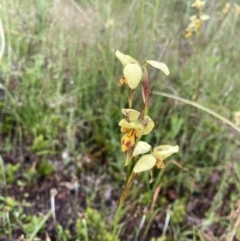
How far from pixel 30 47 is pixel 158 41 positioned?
0.56 metres

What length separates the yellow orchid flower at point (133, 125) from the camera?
2.50 ft

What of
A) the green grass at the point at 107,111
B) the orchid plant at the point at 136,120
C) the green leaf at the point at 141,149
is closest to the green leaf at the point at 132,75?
the orchid plant at the point at 136,120

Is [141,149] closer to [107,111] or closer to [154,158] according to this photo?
[154,158]

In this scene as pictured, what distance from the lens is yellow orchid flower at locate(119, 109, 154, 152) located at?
763mm

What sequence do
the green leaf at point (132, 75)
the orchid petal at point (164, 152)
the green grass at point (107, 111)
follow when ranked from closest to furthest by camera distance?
the green leaf at point (132, 75) → the orchid petal at point (164, 152) → the green grass at point (107, 111)

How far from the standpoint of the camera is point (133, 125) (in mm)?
761

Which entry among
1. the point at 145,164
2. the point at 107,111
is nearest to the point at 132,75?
the point at 145,164

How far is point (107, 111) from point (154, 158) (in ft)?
2.29

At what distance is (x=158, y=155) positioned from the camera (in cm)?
85

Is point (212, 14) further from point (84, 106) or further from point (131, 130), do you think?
point (131, 130)

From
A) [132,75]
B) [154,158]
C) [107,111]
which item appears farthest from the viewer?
[107,111]

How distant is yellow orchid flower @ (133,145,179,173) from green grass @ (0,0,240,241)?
0.53 m

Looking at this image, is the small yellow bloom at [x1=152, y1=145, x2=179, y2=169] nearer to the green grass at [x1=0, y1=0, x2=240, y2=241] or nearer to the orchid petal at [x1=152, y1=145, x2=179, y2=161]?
the orchid petal at [x1=152, y1=145, x2=179, y2=161]

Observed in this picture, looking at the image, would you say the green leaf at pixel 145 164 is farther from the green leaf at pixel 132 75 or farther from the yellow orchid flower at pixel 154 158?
the green leaf at pixel 132 75
